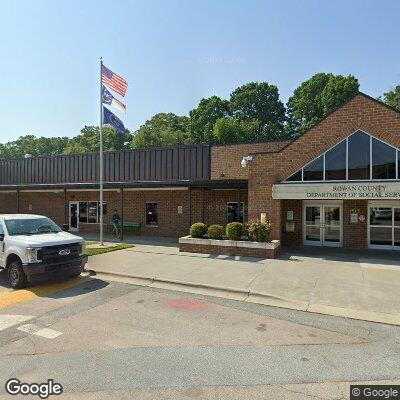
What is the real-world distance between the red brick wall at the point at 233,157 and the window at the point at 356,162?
5771mm

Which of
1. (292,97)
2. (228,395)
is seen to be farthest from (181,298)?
(292,97)

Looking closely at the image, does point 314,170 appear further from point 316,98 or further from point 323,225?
point 316,98

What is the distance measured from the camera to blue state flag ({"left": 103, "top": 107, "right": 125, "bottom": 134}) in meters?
15.7

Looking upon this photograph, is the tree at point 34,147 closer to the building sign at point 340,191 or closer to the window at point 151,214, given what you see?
the window at point 151,214

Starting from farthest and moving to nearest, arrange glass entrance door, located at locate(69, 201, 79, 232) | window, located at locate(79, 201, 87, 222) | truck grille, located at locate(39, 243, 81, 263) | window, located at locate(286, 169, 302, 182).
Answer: glass entrance door, located at locate(69, 201, 79, 232), window, located at locate(79, 201, 87, 222), window, located at locate(286, 169, 302, 182), truck grille, located at locate(39, 243, 81, 263)

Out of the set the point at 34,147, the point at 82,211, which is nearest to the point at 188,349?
the point at 82,211

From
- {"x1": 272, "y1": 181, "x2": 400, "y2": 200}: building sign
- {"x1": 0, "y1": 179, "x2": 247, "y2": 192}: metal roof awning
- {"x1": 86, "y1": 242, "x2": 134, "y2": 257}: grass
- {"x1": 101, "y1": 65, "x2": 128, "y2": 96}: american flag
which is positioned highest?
{"x1": 101, "y1": 65, "x2": 128, "y2": 96}: american flag

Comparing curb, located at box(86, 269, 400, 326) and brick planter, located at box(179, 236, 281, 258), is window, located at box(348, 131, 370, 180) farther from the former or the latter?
curb, located at box(86, 269, 400, 326)

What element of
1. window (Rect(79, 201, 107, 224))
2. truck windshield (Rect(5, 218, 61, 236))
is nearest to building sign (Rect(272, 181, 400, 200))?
truck windshield (Rect(5, 218, 61, 236))

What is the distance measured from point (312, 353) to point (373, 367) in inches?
32.5

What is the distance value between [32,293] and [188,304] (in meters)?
3.90

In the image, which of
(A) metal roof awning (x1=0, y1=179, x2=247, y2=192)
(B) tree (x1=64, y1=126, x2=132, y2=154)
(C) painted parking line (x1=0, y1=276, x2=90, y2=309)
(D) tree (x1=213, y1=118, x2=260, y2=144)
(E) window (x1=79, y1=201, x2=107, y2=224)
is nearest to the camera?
(C) painted parking line (x1=0, y1=276, x2=90, y2=309)

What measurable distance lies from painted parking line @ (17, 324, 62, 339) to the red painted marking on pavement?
2.45 meters

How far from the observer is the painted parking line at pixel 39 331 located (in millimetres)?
5848
